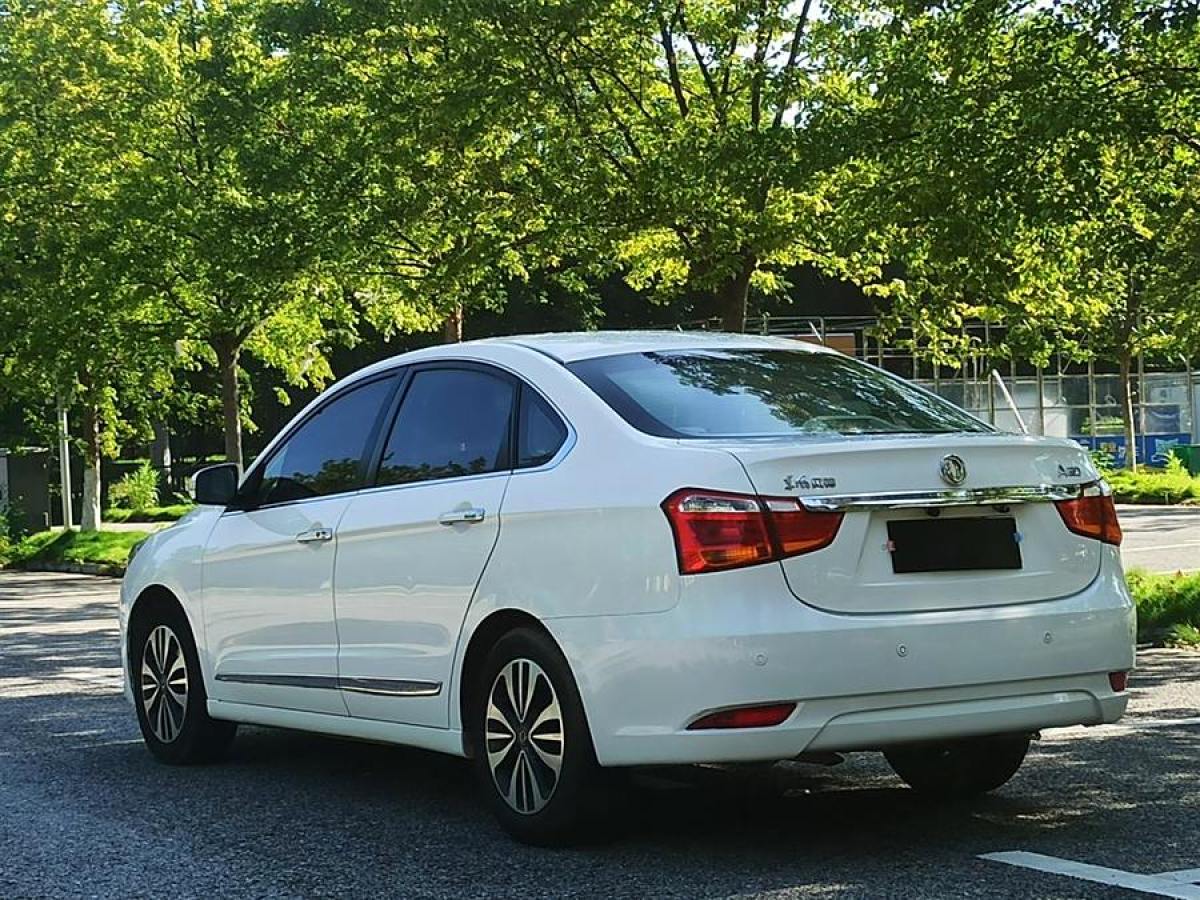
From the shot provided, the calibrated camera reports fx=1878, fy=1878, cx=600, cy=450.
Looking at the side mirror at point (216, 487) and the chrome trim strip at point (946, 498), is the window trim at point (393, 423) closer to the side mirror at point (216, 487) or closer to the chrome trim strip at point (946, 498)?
the side mirror at point (216, 487)

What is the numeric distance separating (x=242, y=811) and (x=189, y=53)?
20868 mm

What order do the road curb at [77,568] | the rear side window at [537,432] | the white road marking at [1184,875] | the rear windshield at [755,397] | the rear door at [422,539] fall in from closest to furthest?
the white road marking at [1184,875], the rear windshield at [755,397], the rear side window at [537,432], the rear door at [422,539], the road curb at [77,568]

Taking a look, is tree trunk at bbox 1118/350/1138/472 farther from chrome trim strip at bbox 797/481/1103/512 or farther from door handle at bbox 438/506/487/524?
door handle at bbox 438/506/487/524

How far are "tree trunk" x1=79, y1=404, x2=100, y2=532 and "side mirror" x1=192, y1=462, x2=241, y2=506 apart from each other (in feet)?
79.6

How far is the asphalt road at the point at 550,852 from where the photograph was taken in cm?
561

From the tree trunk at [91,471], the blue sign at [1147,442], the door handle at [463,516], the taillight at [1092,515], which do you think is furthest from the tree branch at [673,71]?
the blue sign at [1147,442]

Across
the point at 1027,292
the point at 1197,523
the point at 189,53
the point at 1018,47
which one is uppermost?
the point at 189,53

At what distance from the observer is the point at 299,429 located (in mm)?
7891

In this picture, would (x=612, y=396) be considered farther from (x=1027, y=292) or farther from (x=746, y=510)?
(x=1027, y=292)

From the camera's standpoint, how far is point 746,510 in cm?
558

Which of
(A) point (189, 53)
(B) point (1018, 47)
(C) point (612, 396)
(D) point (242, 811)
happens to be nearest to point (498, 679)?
(C) point (612, 396)

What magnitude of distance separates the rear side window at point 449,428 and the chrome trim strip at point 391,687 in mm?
735

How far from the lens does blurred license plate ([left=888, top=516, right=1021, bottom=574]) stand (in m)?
5.75

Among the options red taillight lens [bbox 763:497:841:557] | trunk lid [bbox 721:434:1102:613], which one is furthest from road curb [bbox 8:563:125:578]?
red taillight lens [bbox 763:497:841:557]
